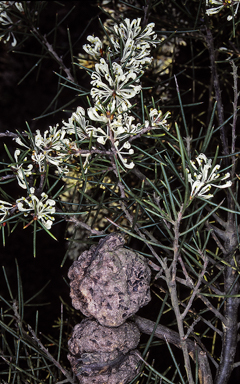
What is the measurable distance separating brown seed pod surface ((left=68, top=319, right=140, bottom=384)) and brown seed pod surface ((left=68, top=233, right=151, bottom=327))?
0.01m

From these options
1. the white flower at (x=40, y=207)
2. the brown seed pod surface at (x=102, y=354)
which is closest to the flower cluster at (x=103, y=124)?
the white flower at (x=40, y=207)

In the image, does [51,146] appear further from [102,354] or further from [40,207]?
[102,354]

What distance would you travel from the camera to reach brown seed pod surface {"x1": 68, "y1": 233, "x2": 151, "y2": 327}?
10.8 inches

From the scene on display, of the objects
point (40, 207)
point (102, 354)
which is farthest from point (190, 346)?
point (40, 207)

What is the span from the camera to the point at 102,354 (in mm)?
289

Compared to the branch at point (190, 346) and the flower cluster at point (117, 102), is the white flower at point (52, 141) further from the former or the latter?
the branch at point (190, 346)

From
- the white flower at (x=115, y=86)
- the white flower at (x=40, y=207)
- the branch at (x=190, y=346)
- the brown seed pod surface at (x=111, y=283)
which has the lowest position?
the branch at (x=190, y=346)

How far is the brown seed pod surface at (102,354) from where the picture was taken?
0.29 m

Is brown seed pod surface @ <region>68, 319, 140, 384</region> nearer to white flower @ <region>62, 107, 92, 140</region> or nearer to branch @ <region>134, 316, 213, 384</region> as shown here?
branch @ <region>134, 316, 213, 384</region>

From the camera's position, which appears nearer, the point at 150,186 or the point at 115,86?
the point at 115,86

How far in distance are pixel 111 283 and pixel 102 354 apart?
7 cm

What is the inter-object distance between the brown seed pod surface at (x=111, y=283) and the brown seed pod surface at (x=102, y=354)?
1 centimetres

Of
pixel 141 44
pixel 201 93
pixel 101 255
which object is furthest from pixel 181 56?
pixel 101 255

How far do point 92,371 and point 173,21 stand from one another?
1.39 ft
